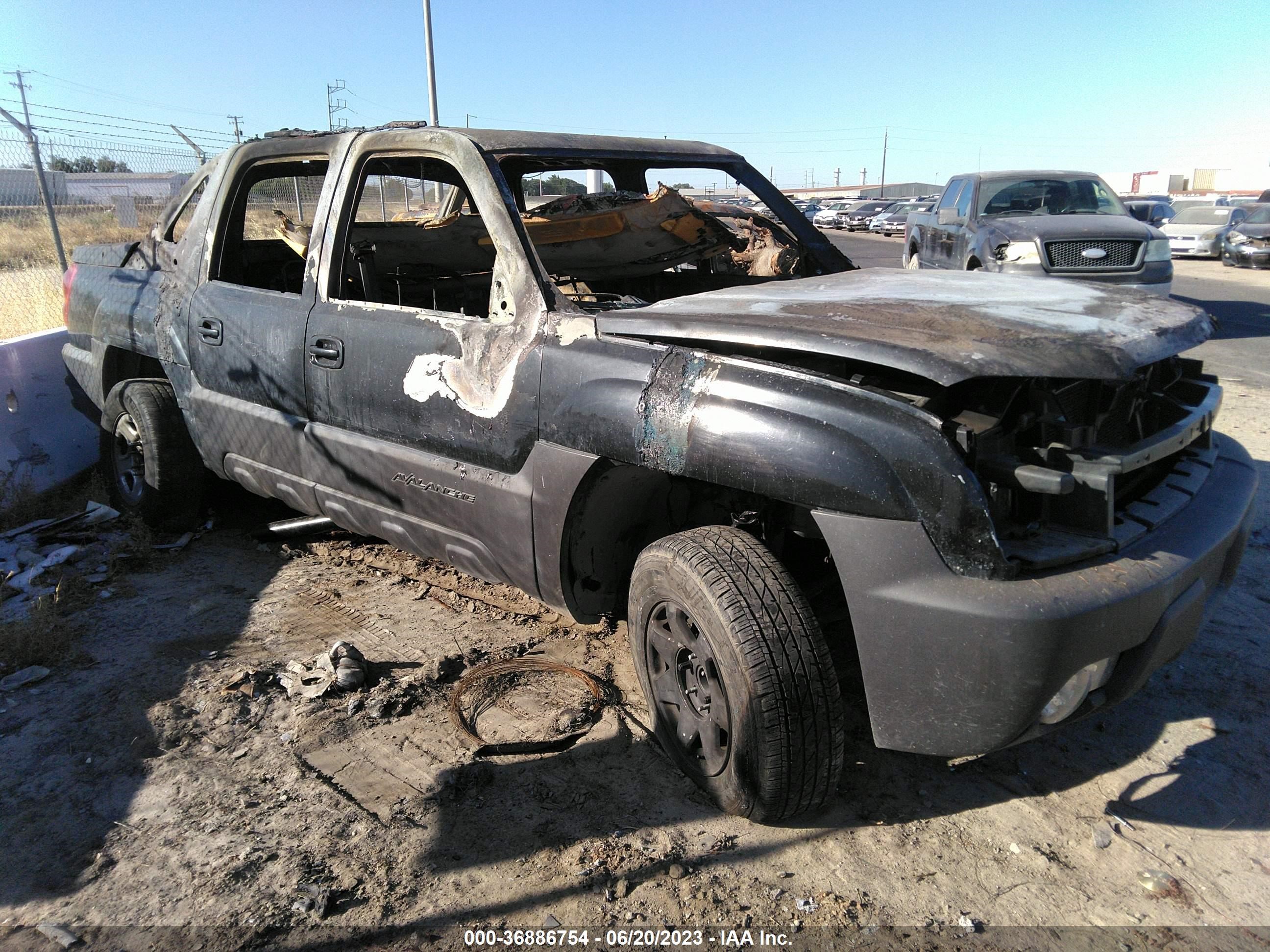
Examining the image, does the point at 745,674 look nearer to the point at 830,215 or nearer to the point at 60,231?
the point at 60,231

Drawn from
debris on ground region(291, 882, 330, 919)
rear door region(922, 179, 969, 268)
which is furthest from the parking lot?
rear door region(922, 179, 969, 268)

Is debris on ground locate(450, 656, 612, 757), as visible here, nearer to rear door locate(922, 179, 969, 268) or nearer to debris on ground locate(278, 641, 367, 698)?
debris on ground locate(278, 641, 367, 698)

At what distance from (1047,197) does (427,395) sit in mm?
9083

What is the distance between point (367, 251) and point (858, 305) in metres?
1.98

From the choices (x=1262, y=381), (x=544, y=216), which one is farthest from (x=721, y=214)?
(x=1262, y=381)

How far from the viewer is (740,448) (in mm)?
2166

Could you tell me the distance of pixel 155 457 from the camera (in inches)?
170

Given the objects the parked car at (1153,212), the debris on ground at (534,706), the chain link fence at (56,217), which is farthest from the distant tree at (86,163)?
the parked car at (1153,212)

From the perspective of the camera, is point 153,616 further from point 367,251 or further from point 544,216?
point 544,216

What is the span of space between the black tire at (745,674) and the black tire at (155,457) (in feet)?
9.65

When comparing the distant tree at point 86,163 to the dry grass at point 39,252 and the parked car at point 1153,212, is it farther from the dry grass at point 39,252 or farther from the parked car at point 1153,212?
the parked car at point 1153,212

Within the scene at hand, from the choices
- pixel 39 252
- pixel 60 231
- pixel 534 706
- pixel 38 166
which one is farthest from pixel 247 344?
pixel 39 252

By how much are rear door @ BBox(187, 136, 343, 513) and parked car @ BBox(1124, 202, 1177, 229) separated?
1353cm

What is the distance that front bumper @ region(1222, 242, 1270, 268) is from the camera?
1703 centimetres
